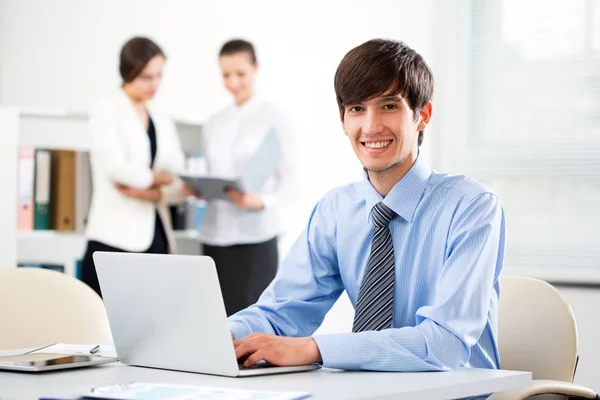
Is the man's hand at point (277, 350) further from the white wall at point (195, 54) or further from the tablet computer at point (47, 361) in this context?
the white wall at point (195, 54)

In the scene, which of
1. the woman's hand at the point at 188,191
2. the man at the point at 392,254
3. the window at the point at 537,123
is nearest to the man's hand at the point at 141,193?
the woman's hand at the point at 188,191

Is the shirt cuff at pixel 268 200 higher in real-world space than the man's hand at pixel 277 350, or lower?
higher

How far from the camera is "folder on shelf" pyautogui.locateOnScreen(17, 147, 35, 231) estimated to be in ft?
13.0

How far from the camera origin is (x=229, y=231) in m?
4.14

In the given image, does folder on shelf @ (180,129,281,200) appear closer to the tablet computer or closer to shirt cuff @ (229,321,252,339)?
shirt cuff @ (229,321,252,339)

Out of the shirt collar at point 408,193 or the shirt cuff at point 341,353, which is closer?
the shirt cuff at point 341,353

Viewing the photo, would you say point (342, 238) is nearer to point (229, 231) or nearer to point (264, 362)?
point (264, 362)

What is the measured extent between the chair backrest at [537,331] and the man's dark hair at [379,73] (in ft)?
1.83

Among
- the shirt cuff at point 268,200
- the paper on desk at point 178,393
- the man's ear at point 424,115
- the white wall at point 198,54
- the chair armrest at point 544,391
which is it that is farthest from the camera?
the white wall at point 198,54

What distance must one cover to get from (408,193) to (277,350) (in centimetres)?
49

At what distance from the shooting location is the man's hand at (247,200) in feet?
13.2

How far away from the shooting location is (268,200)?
4.08 meters

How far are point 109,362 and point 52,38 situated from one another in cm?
369

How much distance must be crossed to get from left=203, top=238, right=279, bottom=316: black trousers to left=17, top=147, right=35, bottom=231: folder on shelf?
0.83m
